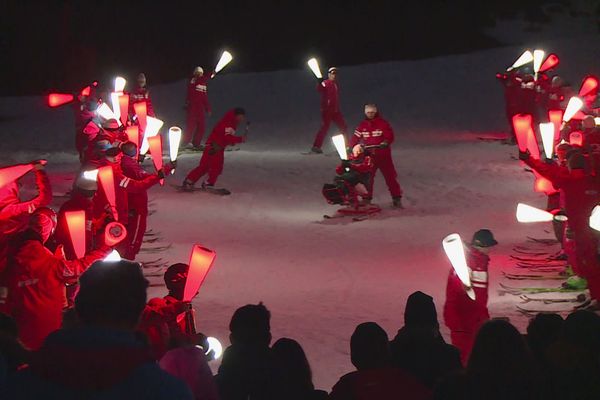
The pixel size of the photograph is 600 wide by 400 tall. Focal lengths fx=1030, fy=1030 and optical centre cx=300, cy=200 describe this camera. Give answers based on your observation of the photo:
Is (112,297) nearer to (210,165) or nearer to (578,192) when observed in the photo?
(578,192)

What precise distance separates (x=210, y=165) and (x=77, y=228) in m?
9.68

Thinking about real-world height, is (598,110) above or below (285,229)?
above

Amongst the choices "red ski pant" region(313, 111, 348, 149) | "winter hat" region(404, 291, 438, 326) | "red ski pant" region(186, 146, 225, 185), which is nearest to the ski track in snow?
"red ski pant" region(186, 146, 225, 185)

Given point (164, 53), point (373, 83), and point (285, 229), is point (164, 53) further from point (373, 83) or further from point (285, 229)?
point (285, 229)

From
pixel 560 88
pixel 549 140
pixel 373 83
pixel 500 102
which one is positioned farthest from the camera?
pixel 373 83

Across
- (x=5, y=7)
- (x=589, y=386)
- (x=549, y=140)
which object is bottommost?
(x=589, y=386)

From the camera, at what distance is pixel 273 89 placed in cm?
3259

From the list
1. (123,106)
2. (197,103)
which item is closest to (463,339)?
(123,106)

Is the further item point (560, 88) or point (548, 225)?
point (560, 88)

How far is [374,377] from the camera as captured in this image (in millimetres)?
4637

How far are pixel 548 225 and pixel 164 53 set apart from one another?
2334cm

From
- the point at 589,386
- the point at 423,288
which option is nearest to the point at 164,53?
the point at 423,288

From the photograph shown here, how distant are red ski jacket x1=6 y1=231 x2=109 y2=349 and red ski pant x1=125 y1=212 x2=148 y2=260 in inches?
199

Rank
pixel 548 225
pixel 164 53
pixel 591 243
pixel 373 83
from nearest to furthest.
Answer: pixel 591 243 < pixel 548 225 < pixel 373 83 < pixel 164 53
